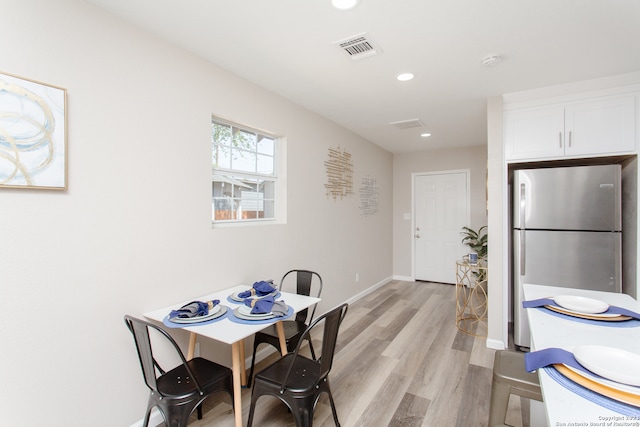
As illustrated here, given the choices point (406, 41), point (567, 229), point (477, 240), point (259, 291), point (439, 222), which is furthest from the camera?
point (439, 222)

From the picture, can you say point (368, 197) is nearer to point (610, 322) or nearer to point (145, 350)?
point (610, 322)

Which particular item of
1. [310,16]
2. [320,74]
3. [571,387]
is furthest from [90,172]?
[571,387]

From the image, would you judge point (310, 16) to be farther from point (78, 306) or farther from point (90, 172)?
point (78, 306)

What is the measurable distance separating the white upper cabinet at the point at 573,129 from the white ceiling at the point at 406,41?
9.6 inches

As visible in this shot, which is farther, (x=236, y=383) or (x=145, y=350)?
(x=236, y=383)

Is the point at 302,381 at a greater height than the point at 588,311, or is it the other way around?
the point at 588,311

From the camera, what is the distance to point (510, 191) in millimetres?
3354

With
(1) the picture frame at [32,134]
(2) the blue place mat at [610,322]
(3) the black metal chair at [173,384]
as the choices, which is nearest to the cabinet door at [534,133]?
(2) the blue place mat at [610,322]

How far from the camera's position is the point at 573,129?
9.05 feet

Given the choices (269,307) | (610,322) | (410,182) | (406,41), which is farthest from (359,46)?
(410,182)

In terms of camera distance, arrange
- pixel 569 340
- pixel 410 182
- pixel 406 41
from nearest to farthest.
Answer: pixel 569 340 < pixel 406 41 < pixel 410 182

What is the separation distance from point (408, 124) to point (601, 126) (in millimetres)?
1901

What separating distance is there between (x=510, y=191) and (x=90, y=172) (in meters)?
3.77

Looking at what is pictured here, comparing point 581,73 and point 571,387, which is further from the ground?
point 581,73
